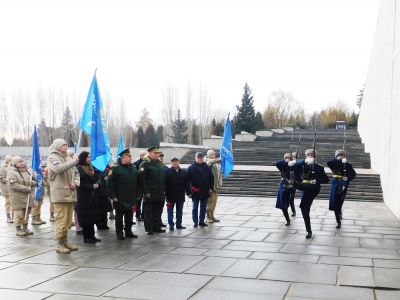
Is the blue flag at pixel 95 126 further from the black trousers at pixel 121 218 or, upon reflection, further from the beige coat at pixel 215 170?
the beige coat at pixel 215 170

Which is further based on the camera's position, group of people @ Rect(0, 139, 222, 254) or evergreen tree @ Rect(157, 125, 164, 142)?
evergreen tree @ Rect(157, 125, 164, 142)

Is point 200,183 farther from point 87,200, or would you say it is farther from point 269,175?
point 269,175

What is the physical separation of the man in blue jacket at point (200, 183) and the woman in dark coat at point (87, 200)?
2.46 m

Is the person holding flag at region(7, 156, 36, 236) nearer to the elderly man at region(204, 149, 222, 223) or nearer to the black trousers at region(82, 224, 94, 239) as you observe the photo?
the black trousers at region(82, 224, 94, 239)

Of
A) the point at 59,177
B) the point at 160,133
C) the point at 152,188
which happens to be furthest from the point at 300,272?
the point at 160,133

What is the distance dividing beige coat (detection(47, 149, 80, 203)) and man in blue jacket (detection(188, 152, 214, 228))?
3511 millimetres

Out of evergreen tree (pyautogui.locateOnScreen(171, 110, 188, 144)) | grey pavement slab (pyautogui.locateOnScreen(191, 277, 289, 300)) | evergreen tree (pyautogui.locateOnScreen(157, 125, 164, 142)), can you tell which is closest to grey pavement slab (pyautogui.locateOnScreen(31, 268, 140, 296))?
grey pavement slab (pyautogui.locateOnScreen(191, 277, 289, 300))

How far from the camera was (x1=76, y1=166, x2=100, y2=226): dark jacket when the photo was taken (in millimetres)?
8859

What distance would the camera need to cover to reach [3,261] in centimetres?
715

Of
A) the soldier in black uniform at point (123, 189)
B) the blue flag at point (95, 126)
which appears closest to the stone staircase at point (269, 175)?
the soldier in black uniform at point (123, 189)

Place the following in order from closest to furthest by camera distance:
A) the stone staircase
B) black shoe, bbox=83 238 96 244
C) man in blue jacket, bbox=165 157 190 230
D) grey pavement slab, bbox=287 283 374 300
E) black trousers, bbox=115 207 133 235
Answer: grey pavement slab, bbox=287 283 374 300 → black shoe, bbox=83 238 96 244 → black trousers, bbox=115 207 133 235 → man in blue jacket, bbox=165 157 190 230 → the stone staircase

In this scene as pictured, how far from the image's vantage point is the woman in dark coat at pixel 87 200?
28.9ft

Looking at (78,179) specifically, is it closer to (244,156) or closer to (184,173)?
(184,173)

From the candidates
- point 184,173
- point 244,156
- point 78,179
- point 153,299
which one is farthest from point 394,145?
point 244,156
